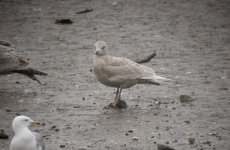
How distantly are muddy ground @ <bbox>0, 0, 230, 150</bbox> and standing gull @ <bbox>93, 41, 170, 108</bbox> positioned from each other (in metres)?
0.30

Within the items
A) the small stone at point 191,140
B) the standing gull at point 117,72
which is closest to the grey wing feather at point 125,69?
the standing gull at point 117,72

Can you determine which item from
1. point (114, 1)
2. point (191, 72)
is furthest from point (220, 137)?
point (114, 1)

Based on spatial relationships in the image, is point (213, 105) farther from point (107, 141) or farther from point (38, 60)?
point (38, 60)

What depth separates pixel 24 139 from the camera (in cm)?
658

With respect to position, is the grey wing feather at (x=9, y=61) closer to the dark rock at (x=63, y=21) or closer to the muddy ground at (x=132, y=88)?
the muddy ground at (x=132, y=88)

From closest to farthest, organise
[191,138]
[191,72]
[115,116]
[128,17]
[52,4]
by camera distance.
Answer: [191,138], [115,116], [191,72], [128,17], [52,4]

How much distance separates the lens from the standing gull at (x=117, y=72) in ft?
30.4

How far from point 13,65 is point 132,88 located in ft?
6.12

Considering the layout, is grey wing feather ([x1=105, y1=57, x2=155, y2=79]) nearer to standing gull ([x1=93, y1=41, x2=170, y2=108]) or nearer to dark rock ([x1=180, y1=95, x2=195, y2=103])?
standing gull ([x1=93, y1=41, x2=170, y2=108])

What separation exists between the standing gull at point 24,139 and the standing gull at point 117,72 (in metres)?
2.51

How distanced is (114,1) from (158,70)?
5.65m

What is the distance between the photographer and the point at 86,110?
902 cm

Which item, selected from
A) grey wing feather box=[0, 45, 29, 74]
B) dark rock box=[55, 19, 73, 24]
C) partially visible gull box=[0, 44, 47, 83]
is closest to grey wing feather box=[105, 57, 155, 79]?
partially visible gull box=[0, 44, 47, 83]

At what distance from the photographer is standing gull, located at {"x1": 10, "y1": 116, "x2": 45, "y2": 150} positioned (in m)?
6.56
